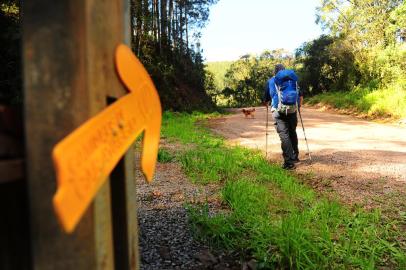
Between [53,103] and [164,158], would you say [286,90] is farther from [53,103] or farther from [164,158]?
[53,103]

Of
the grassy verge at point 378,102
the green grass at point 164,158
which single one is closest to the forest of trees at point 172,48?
the grassy verge at point 378,102

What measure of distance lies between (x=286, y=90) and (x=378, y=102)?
1234cm

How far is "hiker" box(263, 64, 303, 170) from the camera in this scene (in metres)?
6.84

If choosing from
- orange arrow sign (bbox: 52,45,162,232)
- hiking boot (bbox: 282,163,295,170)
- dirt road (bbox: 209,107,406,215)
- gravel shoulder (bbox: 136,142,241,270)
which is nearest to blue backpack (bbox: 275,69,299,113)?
hiking boot (bbox: 282,163,295,170)

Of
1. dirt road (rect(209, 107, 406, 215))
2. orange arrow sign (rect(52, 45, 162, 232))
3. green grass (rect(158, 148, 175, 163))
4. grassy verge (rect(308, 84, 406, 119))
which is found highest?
orange arrow sign (rect(52, 45, 162, 232))

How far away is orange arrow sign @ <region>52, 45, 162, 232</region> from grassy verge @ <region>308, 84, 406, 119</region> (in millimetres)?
15294

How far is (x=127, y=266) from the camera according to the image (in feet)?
4.55

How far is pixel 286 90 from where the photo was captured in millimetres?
6871

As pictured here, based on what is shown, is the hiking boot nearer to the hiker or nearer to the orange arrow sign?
the hiker

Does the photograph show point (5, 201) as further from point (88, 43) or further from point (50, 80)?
point (88, 43)

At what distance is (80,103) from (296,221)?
8.36 feet

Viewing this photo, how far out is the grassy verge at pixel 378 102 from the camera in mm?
15633

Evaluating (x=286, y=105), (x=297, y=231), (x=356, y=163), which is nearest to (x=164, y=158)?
(x=286, y=105)

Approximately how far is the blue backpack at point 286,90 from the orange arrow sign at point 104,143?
564 centimetres
